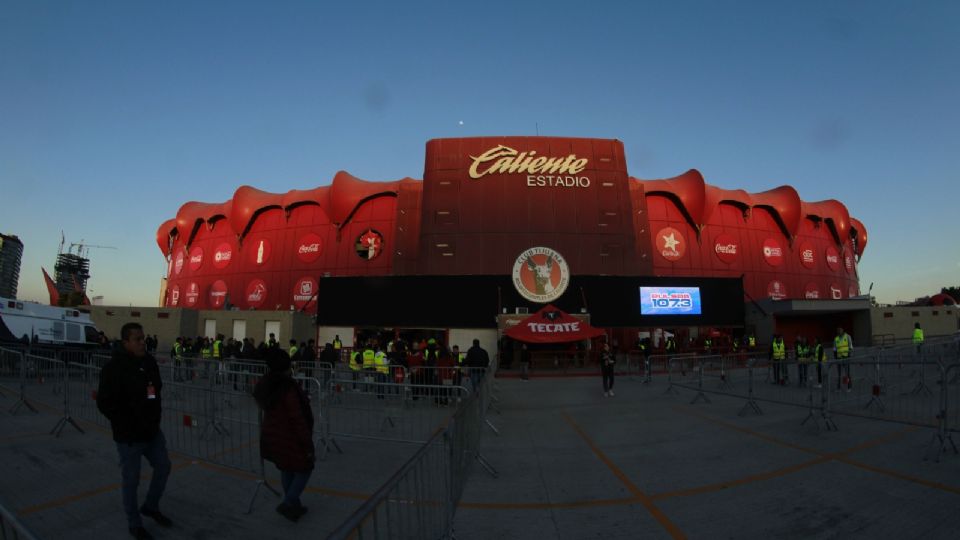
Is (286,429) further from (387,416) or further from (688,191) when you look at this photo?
(688,191)

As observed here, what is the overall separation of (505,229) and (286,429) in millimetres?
25606

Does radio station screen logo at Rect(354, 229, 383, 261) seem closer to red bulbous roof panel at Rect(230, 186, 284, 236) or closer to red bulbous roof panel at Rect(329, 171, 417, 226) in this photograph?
red bulbous roof panel at Rect(329, 171, 417, 226)

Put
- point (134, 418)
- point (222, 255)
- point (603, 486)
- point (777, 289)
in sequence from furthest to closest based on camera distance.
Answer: point (222, 255) → point (777, 289) → point (603, 486) → point (134, 418)

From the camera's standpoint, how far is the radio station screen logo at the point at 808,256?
46.4 meters

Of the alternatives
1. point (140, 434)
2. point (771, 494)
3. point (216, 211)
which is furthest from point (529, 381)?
point (216, 211)

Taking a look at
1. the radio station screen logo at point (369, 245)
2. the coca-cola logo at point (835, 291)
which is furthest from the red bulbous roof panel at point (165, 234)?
the coca-cola logo at point (835, 291)

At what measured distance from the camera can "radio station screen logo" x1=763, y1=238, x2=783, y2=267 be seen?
4484 cm

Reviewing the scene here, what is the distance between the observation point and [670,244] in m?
41.9

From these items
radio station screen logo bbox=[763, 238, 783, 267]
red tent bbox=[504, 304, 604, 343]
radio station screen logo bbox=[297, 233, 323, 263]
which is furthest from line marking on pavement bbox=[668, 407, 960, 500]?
radio station screen logo bbox=[763, 238, 783, 267]

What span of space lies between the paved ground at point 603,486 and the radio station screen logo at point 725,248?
37.7 m

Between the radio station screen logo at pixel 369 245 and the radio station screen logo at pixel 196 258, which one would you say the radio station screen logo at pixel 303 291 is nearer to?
the radio station screen logo at pixel 369 245

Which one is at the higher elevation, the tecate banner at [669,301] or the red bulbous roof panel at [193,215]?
the red bulbous roof panel at [193,215]

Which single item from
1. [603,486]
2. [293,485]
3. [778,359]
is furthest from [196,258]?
[603,486]

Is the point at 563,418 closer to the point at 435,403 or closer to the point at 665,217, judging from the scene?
the point at 435,403
